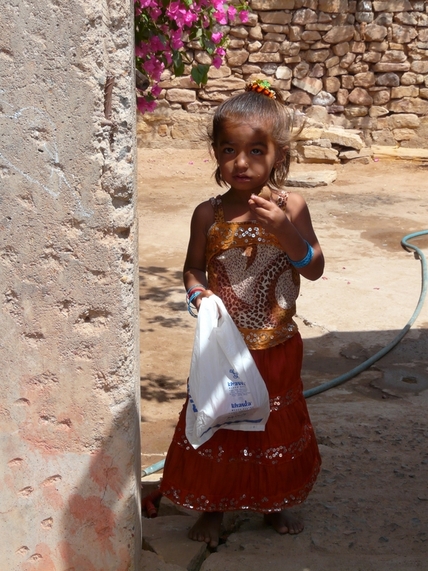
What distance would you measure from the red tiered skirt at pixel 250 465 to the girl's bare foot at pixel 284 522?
0.33ft

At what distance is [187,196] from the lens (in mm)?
9469

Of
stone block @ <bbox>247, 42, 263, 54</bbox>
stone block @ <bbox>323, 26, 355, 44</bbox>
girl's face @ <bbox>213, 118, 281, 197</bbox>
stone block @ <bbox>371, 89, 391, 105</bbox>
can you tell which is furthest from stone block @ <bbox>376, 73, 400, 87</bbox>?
girl's face @ <bbox>213, 118, 281, 197</bbox>

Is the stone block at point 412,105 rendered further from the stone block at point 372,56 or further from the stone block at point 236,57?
the stone block at point 236,57

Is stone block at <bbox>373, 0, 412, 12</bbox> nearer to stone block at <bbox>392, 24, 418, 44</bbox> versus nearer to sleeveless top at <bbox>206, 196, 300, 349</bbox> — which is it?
stone block at <bbox>392, 24, 418, 44</bbox>

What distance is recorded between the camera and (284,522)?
99.3 inches

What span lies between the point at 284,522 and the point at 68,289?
3.72 ft

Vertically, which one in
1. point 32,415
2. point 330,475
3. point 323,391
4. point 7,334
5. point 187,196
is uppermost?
point 7,334

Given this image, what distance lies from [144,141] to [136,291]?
992cm

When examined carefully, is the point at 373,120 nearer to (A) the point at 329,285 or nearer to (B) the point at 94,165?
(A) the point at 329,285

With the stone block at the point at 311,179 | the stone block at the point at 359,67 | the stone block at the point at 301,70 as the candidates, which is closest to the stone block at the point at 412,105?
the stone block at the point at 359,67

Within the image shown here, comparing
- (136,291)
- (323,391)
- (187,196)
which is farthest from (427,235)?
(136,291)

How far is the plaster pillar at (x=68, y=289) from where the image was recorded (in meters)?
1.77

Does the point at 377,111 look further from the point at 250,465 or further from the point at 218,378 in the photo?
the point at 218,378

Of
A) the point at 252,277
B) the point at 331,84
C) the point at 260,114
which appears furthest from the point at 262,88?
the point at 331,84
